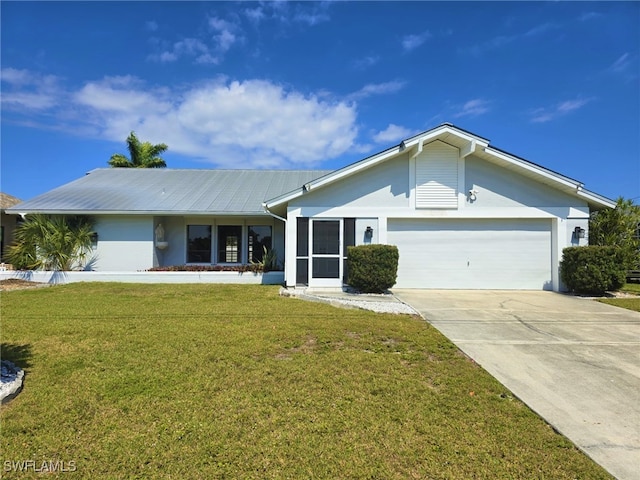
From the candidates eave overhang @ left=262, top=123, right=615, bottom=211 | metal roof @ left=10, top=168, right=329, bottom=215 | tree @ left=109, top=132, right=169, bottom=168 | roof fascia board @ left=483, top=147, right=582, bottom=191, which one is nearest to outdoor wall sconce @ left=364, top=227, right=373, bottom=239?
eave overhang @ left=262, top=123, right=615, bottom=211

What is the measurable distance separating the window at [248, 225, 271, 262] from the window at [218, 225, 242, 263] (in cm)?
51

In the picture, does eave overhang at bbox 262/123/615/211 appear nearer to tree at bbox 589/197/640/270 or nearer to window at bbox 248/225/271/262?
tree at bbox 589/197/640/270

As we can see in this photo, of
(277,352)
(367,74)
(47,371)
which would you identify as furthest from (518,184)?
(47,371)

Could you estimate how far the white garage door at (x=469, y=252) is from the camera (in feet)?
38.0

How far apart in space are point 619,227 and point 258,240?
14.3 m

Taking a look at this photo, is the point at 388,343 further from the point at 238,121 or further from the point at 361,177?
the point at 238,121

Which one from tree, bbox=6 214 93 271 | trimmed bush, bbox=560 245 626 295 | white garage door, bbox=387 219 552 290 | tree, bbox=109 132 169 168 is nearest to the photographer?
trimmed bush, bbox=560 245 626 295

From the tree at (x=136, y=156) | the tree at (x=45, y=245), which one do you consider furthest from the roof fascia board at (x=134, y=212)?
the tree at (x=136, y=156)

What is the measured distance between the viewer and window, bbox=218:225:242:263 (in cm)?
1525

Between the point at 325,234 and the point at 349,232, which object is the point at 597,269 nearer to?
the point at 349,232

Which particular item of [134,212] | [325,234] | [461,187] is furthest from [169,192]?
[461,187]

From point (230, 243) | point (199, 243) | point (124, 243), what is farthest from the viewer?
point (230, 243)

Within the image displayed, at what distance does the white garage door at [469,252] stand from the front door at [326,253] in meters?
1.96

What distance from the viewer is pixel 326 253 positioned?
11438 mm
